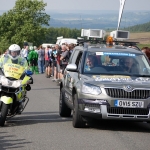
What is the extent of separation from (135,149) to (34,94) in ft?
36.7

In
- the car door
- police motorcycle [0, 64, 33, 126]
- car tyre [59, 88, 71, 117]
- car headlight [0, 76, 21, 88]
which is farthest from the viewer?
car tyre [59, 88, 71, 117]

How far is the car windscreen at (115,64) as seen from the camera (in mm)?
11711

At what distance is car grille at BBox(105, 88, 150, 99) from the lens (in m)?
10.5

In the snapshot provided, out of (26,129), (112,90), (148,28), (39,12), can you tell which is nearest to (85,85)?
(112,90)

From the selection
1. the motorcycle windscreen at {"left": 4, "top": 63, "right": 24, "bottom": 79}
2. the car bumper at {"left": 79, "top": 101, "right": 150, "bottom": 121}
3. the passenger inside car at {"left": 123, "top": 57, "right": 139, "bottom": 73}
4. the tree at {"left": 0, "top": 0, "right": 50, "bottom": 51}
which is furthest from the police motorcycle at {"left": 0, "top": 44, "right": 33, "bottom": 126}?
the tree at {"left": 0, "top": 0, "right": 50, "bottom": 51}

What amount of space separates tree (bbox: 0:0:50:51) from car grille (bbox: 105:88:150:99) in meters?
101

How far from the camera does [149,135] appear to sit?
10.5 m

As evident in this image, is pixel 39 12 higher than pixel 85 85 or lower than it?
lower

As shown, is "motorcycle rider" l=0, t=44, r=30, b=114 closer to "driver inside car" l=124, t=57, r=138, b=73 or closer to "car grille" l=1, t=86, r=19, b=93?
"car grille" l=1, t=86, r=19, b=93

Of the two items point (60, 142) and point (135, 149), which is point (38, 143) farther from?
point (135, 149)

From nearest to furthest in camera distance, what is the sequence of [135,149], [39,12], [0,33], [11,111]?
1. [135,149]
2. [11,111]
3. [39,12]
4. [0,33]

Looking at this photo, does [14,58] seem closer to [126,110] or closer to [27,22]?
[126,110]

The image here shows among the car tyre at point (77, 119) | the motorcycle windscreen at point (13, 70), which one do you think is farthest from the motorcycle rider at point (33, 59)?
the car tyre at point (77, 119)

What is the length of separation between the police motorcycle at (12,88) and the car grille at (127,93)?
6.04 feet
